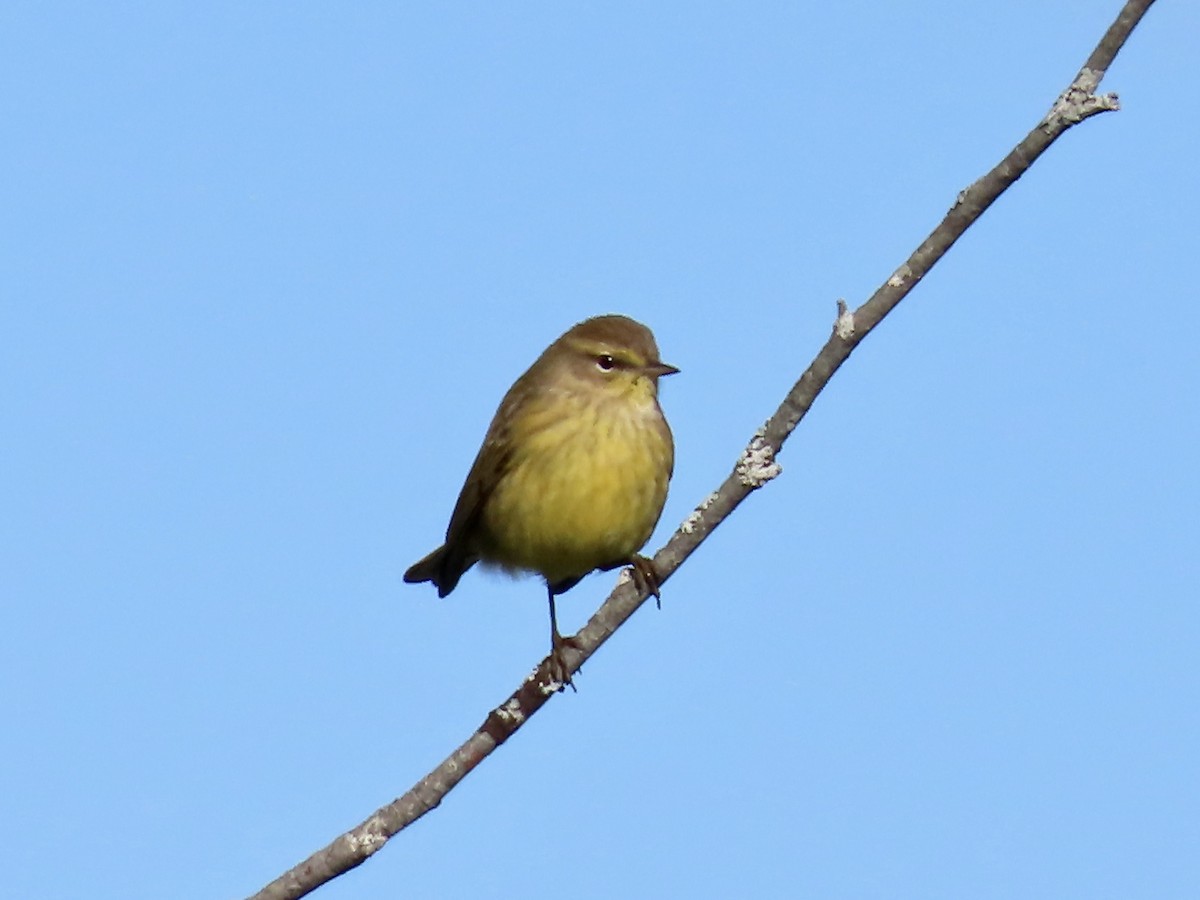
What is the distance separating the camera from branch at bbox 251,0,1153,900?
4.32 meters

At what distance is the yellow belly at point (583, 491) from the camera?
24.6 feet

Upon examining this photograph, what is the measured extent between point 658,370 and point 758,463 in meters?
3.04

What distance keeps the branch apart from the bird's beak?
2686 mm

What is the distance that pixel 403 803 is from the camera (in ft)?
15.1

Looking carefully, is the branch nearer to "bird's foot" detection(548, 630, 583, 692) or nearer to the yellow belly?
"bird's foot" detection(548, 630, 583, 692)

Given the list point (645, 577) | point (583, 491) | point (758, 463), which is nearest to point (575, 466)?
point (583, 491)

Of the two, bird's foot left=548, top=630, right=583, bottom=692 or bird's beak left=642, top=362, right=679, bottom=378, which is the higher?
bird's beak left=642, top=362, right=679, bottom=378

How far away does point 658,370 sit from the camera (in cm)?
788

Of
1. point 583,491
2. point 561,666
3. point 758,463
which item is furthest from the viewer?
point 583,491

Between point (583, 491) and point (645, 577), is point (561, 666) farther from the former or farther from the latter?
point (583, 491)

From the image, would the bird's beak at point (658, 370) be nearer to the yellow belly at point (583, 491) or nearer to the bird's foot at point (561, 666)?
the yellow belly at point (583, 491)

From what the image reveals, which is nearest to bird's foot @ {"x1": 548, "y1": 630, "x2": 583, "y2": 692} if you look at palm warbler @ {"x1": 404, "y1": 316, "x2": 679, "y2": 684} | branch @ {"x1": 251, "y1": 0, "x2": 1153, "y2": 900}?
branch @ {"x1": 251, "y1": 0, "x2": 1153, "y2": 900}

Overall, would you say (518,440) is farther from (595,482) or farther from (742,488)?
(742,488)

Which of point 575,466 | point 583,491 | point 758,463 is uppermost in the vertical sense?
point 575,466
